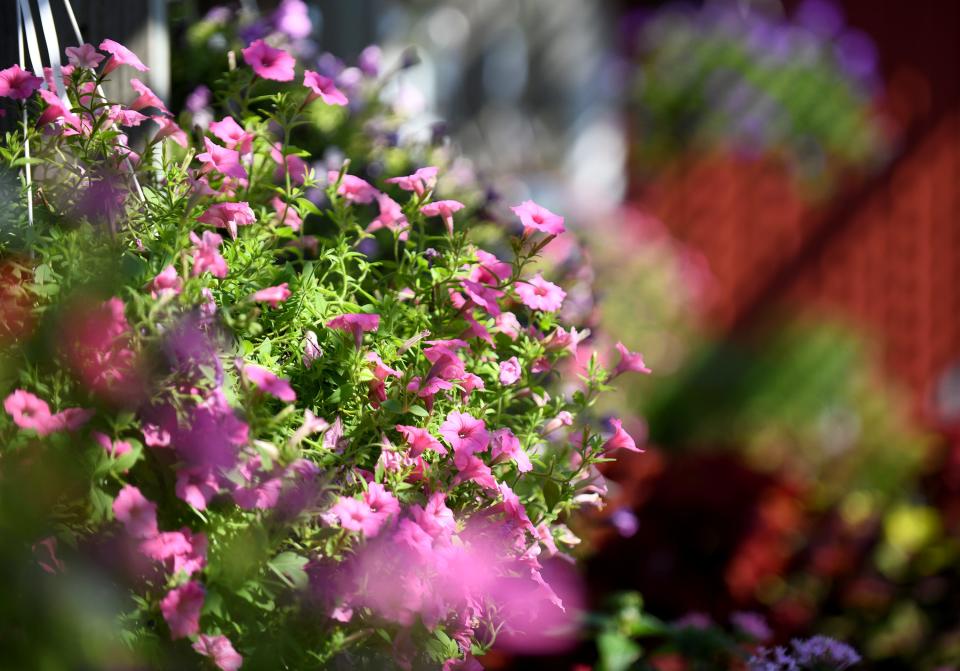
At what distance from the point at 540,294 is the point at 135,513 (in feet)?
1.69

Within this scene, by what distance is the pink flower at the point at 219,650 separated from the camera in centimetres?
100

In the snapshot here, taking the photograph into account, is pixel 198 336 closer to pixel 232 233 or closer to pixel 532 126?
pixel 232 233

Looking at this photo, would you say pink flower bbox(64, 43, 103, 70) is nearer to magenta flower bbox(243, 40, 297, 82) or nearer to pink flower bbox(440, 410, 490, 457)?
magenta flower bbox(243, 40, 297, 82)

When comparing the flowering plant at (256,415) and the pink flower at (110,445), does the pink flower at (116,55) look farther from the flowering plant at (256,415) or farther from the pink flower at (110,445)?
the pink flower at (110,445)

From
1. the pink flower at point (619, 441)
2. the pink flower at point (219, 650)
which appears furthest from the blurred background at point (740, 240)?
the pink flower at point (219, 650)

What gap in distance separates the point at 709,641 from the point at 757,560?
540mm

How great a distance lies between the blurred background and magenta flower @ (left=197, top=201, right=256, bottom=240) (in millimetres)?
524

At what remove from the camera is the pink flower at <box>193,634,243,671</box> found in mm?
1001

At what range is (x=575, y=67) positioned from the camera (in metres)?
4.82

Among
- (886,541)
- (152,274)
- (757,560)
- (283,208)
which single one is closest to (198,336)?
(152,274)

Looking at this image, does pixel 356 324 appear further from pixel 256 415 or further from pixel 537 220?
pixel 537 220

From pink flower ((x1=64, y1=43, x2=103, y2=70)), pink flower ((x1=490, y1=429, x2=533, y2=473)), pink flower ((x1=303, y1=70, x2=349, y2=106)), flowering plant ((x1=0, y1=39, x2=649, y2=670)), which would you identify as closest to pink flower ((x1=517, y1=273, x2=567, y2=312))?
flowering plant ((x1=0, y1=39, x2=649, y2=670))

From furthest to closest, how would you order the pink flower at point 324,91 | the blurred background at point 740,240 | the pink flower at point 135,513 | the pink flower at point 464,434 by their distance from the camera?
1. the blurred background at point 740,240
2. the pink flower at point 324,91
3. the pink flower at point 464,434
4. the pink flower at point 135,513

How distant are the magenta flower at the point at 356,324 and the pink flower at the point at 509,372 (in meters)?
0.16
